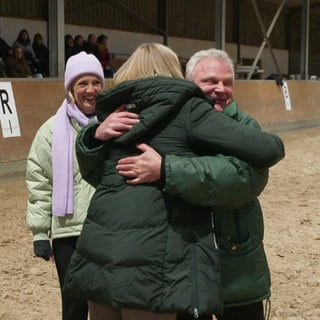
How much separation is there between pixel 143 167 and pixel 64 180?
0.96 m

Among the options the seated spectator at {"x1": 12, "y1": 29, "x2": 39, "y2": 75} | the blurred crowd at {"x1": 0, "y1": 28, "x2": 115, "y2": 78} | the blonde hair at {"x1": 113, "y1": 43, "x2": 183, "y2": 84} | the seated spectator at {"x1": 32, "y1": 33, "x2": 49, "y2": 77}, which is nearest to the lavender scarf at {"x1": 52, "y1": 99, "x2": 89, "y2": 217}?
the blonde hair at {"x1": 113, "y1": 43, "x2": 183, "y2": 84}

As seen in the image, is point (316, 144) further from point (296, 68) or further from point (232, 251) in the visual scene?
point (296, 68)

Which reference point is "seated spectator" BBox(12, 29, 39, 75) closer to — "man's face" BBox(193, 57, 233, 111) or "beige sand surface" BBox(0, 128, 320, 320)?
"beige sand surface" BBox(0, 128, 320, 320)

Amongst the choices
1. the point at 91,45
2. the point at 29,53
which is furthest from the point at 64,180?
the point at 91,45

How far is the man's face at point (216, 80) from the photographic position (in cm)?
210

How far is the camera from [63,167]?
2.66 metres

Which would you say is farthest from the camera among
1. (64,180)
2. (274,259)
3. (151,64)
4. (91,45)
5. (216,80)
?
(91,45)

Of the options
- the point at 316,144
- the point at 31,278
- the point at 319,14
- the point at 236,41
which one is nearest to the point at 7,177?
the point at 31,278

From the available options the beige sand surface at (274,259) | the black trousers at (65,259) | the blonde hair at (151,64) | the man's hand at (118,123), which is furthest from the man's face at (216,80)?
the beige sand surface at (274,259)

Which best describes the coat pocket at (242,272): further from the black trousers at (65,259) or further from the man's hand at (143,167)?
the black trousers at (65,259)

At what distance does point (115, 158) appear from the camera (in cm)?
186

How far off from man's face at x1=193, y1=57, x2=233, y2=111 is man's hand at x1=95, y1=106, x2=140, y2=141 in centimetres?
37

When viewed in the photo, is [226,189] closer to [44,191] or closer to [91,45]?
[44,191]

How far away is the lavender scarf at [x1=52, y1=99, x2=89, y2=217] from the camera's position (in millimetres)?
2654
